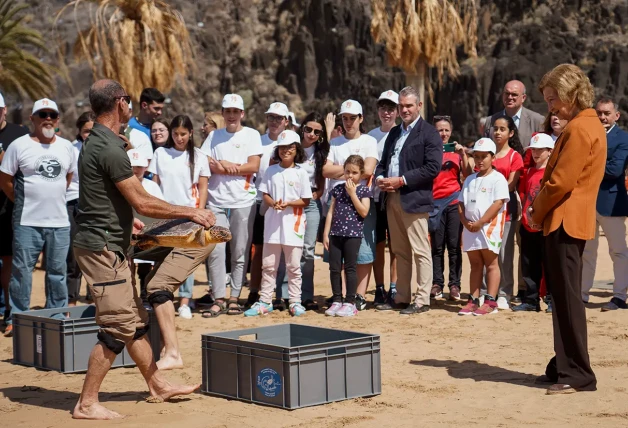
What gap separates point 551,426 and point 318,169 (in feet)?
17.7

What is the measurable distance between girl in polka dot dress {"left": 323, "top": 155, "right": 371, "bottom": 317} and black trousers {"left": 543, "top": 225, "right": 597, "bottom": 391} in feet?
12.0

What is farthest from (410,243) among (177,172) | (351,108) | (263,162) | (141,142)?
(141,142)

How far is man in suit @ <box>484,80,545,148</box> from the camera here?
10.6m

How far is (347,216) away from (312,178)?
80 cm

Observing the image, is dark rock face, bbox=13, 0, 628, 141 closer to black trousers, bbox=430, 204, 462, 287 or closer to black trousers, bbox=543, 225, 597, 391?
black trousers, bbox=430, 204, 462, 287

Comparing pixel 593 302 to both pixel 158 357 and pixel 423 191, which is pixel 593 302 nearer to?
pixel 423 191

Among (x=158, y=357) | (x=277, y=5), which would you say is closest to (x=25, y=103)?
(x=277, y=5)

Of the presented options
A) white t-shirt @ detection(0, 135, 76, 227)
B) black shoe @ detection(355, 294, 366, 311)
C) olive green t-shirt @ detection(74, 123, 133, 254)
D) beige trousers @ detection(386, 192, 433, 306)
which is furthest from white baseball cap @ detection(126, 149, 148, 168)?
olive green t-shirt @ detection(74, 123, 133, 254)

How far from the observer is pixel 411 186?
984 centimetres

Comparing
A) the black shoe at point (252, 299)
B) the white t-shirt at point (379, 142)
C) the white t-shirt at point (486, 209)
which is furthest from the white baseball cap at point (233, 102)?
the white t-shirt at point (486, 209)

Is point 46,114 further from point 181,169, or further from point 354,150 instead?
point 354,150

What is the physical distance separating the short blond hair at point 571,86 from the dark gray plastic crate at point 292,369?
7.03ft

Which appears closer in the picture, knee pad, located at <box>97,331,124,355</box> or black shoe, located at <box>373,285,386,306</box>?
knee pad, located at <box>97,331,124,355</box>

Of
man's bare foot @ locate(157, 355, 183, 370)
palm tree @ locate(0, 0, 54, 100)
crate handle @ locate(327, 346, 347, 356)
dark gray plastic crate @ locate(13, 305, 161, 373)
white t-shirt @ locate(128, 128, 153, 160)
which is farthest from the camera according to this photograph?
palm tree @ locate(0, 0, 54, 100)
